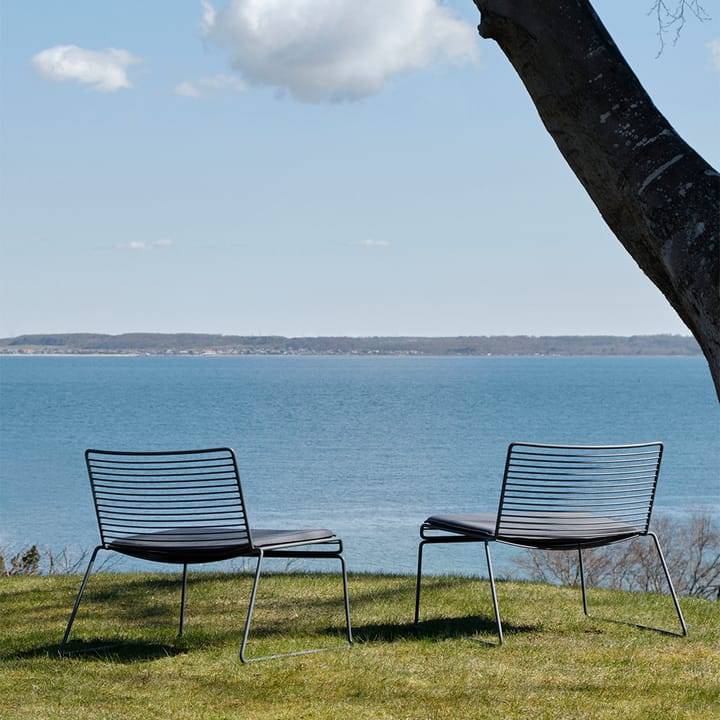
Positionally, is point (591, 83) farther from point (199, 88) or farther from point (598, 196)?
point (199, 88)

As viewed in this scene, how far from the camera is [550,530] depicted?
4.57 metres

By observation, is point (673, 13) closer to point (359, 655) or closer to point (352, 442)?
point (359, 655)

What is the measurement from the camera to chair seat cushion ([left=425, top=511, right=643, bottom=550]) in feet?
14.9

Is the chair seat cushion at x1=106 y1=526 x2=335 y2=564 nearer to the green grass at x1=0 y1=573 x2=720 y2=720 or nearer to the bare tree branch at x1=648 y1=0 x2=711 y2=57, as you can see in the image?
the green grass at x1=0 y1=573 x2=720 y2=720

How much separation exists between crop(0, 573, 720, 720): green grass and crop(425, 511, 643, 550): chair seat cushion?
41 cm

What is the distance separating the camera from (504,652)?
4.34 m

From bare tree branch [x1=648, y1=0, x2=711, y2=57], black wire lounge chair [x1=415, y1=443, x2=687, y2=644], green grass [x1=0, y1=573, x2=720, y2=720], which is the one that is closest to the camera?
green grass [x1=0, y1=573, x2=720, y2=720]

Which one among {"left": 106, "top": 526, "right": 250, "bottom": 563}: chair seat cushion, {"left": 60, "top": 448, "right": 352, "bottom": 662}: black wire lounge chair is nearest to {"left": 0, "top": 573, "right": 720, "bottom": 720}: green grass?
{"left": 60, "top": 448, "right": 352, "bottom": 662}: black wire lounge chair

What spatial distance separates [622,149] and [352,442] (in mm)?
40892

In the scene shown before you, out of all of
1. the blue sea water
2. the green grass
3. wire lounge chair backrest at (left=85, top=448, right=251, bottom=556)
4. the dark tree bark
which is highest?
the dark tree bark

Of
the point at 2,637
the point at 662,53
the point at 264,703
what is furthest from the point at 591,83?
the point at 2,637

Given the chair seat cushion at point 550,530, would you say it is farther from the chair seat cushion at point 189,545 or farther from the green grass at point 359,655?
the chair seat cushion at point 189,545

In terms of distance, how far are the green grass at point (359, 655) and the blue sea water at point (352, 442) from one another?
370 inches

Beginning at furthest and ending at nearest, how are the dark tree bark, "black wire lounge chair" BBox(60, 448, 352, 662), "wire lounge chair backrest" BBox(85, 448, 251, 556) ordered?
"wire lounge chair backrest" BBox(85, 448, 251, 556)
"black wire lounge chair" BBox(60, 448, 352, 662)
the dark tree bark
